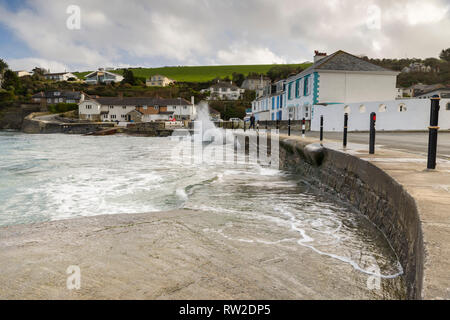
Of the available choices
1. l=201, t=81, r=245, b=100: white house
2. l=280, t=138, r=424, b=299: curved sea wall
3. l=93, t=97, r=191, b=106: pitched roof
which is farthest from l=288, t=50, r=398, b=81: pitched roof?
l=201, t=81, r=245, b=100: white house

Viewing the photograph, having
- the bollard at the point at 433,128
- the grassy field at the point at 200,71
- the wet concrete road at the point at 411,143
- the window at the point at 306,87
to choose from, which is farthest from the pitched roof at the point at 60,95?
the bollard at the point at 433,128

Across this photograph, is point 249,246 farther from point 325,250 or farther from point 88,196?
point 88,196

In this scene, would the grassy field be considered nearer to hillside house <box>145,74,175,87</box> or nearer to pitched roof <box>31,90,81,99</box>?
hillside house <box>145,74,175,87</box>

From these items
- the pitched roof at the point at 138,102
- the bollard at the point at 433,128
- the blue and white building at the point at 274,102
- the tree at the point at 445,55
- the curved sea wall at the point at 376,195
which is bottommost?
the curved sea wall at the point at 376,195

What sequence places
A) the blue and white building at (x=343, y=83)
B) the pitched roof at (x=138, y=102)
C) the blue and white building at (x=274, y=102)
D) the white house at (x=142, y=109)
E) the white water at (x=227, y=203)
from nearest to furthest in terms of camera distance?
the white water at (x=227, y=203) → the blue and white building at (x=343, y=83) → the blue and white building at (x=274, y=102) → the white house at (x=142, y=109) → the pitched roof at (x=138, y=102)

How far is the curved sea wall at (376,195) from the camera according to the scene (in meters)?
2.56

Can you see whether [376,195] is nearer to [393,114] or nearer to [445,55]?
[393,114]

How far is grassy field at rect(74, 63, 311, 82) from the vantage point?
132 m

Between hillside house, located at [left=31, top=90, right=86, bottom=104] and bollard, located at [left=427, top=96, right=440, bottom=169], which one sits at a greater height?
hillside house, located at [left=31, top=90, right=86, bottom=104]

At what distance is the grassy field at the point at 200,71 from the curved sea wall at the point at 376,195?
4737 inches

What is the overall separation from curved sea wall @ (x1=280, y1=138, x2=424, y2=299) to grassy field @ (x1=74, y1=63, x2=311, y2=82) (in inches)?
4737

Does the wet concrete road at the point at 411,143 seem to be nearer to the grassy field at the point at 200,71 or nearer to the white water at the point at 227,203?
the white water at the point at 227,203

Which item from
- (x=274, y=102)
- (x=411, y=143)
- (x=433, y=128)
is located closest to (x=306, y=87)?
(x=274, y=102)

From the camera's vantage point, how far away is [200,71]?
142 meters
